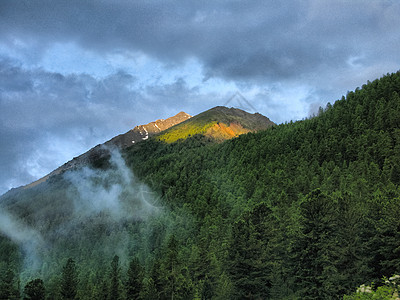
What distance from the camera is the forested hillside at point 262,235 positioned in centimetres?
5063

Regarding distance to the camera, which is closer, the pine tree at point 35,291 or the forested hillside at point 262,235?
the forested hillside at point 262,235

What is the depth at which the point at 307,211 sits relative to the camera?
5203 centimetres

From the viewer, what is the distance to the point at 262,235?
60.6 meters

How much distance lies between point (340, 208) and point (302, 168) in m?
106

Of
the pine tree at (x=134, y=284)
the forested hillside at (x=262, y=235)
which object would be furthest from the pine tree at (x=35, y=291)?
the pine tree at (x=134, y=284)

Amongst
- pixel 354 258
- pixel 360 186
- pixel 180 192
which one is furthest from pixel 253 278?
pixel 180 192

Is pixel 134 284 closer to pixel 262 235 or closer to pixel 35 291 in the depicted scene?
pixel 35 291

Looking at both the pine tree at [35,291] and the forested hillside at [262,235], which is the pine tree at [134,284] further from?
the pine tree at [35,291]

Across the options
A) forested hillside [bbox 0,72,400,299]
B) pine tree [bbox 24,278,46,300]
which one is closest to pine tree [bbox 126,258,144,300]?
forested hillside [bbox 0,72,400,299]

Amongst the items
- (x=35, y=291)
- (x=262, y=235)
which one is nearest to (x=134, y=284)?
(x=35, y=291)

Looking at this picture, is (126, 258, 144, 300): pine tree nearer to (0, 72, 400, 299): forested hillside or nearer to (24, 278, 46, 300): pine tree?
(0, 72, 400, 299): forested hillside

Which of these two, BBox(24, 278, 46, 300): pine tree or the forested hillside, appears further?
BBox(24, 278, 46, 300): pine tree

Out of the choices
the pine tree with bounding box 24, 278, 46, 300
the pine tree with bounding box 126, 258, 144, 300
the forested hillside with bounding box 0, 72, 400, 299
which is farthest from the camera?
the pine tree with bounding box 126, 258, 144, 300

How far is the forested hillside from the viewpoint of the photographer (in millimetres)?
50631
